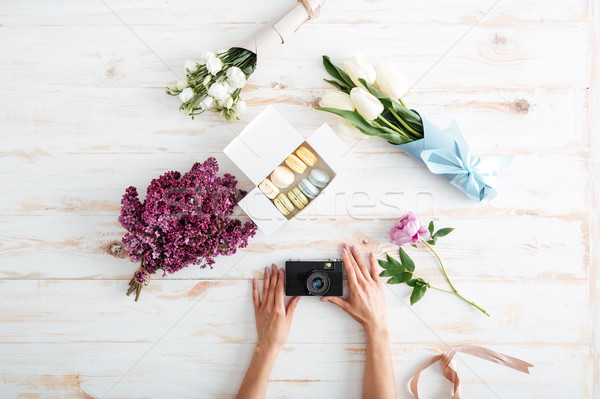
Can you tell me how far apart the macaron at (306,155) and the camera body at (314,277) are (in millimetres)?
317

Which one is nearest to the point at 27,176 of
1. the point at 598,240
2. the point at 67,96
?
the point at 67,96

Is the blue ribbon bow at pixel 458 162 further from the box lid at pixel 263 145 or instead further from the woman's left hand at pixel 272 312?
the woman's left hand at pixel 272 312

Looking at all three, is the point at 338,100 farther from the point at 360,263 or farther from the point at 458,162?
the point at 360,263

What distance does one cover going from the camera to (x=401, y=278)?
3.72ft

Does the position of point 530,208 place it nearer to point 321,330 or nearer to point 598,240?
point 598,240

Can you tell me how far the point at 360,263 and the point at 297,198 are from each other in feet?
1.04

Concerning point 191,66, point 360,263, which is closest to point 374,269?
point 360,263

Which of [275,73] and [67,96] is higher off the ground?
[67,96]

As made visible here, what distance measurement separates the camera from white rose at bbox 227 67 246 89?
1012mm

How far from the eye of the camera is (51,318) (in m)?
1.18

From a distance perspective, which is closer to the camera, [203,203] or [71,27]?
[203,203]

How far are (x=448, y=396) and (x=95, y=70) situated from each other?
1.60m

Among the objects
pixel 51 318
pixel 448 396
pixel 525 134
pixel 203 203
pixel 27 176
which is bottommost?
pixel 448 396

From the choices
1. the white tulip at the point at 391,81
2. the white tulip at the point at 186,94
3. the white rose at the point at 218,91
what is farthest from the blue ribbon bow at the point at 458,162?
the white tulip at the point at 186,94
